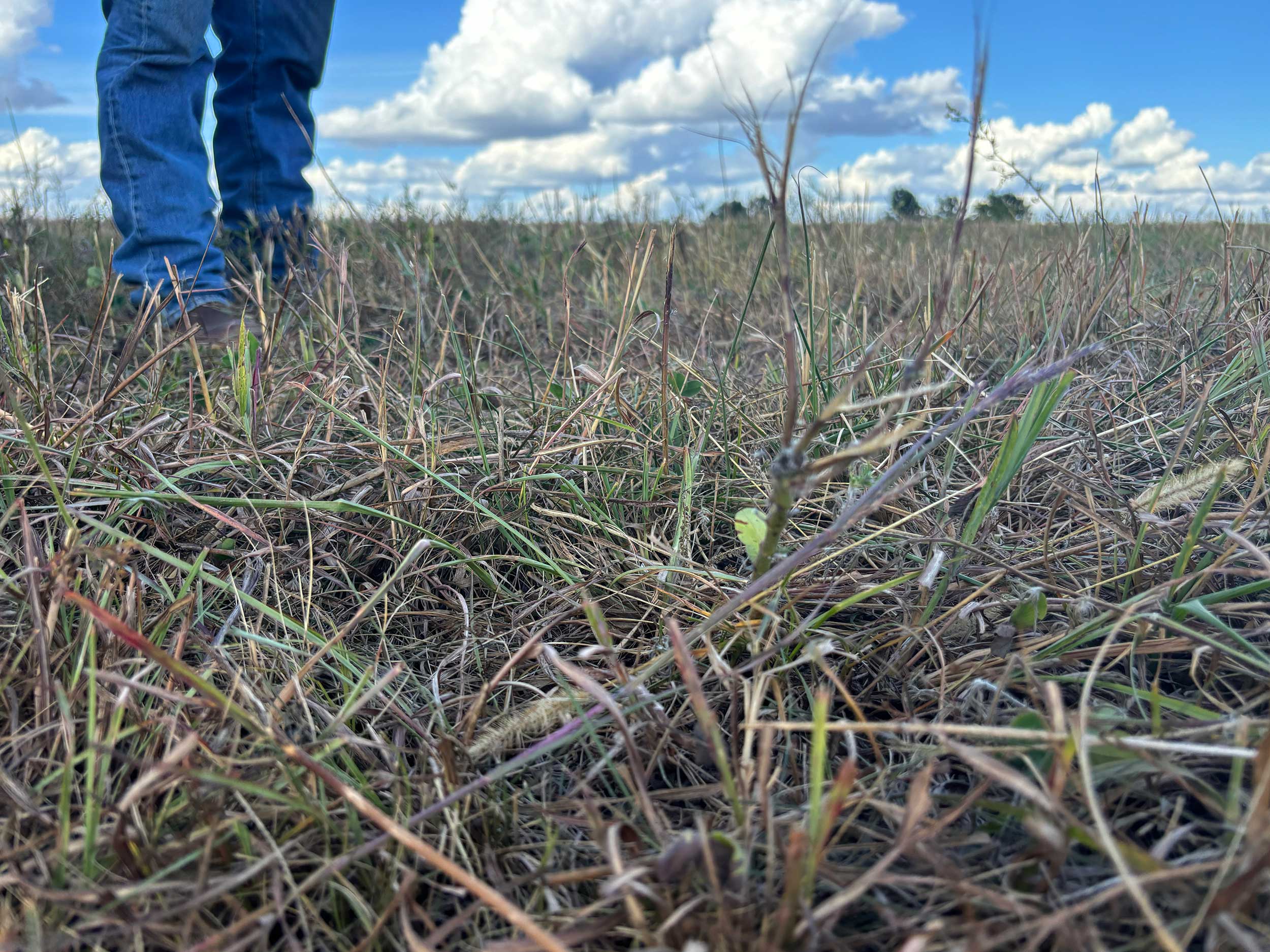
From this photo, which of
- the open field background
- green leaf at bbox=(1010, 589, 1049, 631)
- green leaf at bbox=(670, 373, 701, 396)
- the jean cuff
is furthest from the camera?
the jean cuff

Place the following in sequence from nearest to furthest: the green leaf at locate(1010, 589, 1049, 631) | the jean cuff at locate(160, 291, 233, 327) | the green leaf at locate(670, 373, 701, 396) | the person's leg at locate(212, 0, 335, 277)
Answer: the green leaf at locate(1010, 589, 1049, 631), the green leaf at locate(670, 373, 701, 396), the jean cuff at locate(160, 291, 233, 327), the person's leg at locate(212, 0, 335, 277)

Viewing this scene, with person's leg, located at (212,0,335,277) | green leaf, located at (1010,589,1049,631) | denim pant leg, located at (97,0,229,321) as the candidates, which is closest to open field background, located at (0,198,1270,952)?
green leaf, located at (1010,589,1049,631)

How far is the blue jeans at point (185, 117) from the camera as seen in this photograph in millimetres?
2143

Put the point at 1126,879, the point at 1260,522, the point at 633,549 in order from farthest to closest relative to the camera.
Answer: the point at 633,549 < the point at 1260,522 < the point at 1126,879

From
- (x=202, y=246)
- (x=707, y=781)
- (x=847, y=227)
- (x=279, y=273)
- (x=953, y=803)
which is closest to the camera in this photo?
(x=953, y=803)

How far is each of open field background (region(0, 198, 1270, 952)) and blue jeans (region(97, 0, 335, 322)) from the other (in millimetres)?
709

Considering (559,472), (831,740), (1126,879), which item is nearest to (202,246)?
(559,472)

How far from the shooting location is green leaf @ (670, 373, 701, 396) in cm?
151

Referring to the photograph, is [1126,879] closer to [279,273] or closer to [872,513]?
[872,513]

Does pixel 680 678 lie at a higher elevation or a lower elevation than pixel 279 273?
lower

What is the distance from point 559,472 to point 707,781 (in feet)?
1.87

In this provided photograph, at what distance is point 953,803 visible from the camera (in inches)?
27.9

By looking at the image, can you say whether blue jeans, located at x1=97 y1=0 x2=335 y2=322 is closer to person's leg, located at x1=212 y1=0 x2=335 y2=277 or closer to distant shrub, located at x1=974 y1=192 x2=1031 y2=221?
person's leg, located at x1=212 y1=0 x2=335 y2=277

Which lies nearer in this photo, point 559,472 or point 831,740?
point 831,740
